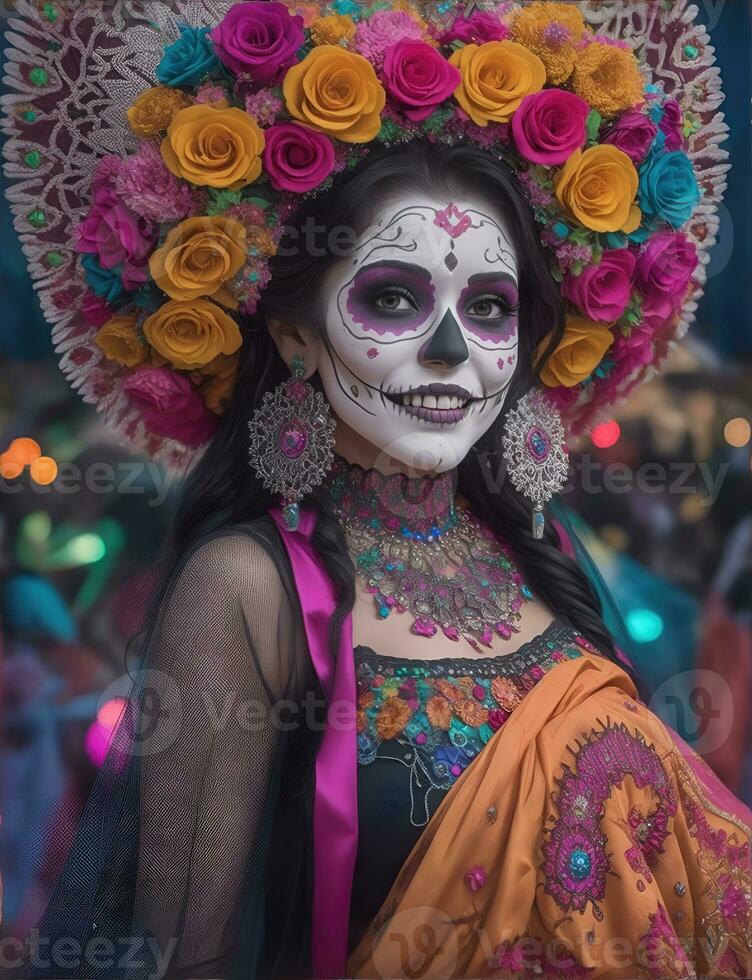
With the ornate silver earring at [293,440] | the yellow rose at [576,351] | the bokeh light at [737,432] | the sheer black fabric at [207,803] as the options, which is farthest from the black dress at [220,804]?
the bokeh light at [737,432]

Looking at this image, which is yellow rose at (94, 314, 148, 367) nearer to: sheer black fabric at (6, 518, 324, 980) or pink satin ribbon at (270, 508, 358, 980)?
sheer black fabric at (6, 518, 324, 980)

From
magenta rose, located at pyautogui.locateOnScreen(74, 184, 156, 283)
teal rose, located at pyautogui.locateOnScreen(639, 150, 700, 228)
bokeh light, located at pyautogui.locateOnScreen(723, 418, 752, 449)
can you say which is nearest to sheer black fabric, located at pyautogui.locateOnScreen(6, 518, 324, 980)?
magenta rose, located at pyautogui.locateOnScreen(74, 184, 156, 283)

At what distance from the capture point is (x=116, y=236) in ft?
6.21

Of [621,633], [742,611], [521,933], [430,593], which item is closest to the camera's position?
[521,933]

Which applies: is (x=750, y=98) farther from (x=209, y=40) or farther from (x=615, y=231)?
(x=209, y=40)

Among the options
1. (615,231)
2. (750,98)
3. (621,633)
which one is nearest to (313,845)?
(621,633)

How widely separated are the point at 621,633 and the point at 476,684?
1.99 feet

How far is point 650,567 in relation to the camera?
2.74 m

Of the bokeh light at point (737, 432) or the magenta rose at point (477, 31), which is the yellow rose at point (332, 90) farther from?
the bokeh light at point (737, 432)

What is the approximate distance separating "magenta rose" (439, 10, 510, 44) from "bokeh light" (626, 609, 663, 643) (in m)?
1.41

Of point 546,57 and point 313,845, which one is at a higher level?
point 546,57

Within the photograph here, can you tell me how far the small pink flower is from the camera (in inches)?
67.6

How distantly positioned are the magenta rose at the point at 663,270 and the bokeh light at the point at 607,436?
59 centimetres

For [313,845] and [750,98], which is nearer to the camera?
[313,845]
